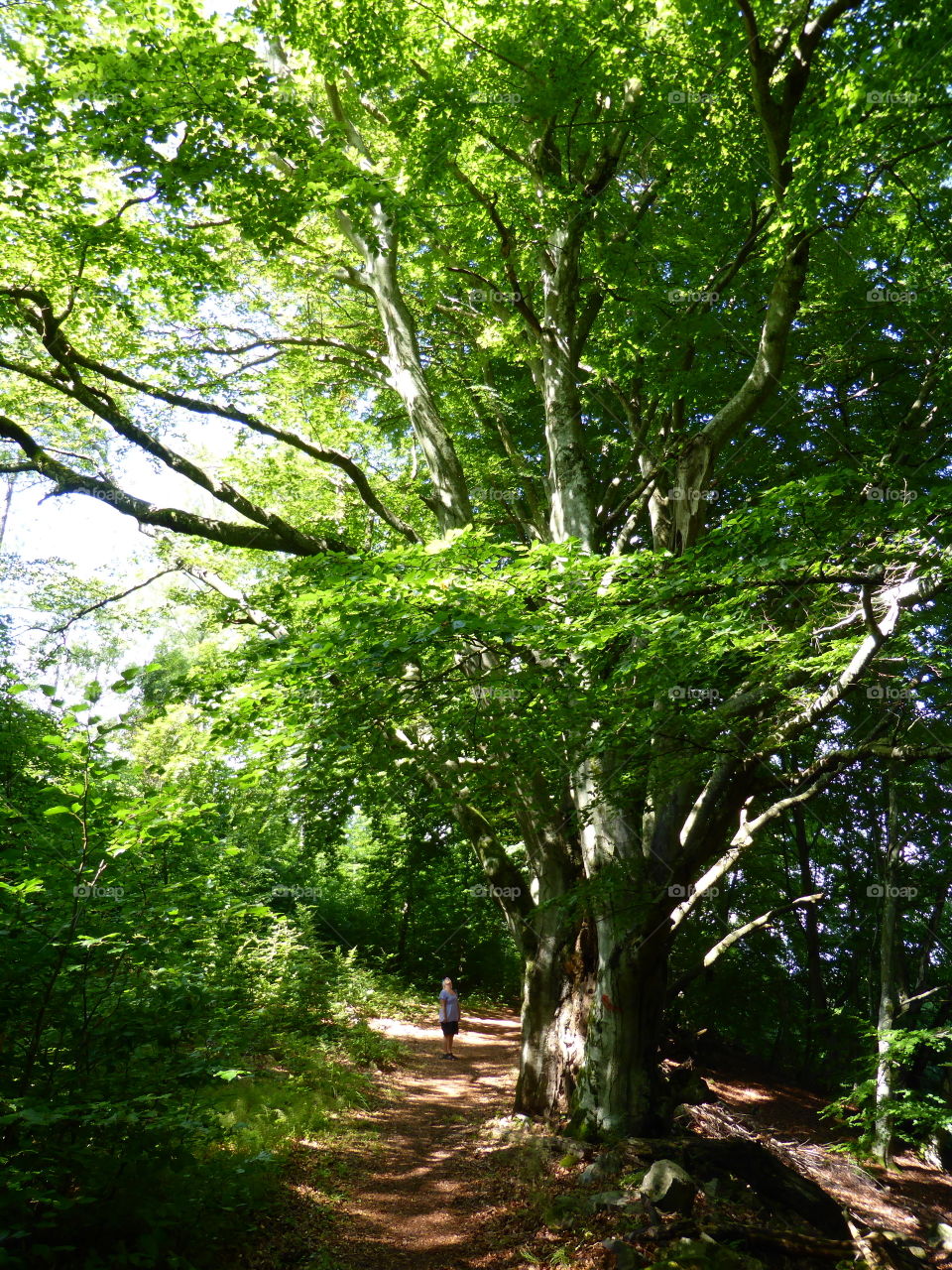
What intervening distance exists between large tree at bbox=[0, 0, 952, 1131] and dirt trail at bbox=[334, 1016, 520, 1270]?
120 cm

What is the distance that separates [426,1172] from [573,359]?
8.61m

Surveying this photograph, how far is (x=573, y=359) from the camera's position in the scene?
881cm

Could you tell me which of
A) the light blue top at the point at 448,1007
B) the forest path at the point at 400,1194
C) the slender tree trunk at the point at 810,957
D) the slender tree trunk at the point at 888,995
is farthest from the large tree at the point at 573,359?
the slender tree trunk at the point at 810,957

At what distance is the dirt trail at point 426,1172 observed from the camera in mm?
5438

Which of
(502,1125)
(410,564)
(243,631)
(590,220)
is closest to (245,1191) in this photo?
(502,1125)

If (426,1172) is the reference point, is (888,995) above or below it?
above

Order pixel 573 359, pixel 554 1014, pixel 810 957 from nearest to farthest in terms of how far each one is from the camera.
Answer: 1. pixel 554 1014
2. pixel 573 359
3. pixel 810 957

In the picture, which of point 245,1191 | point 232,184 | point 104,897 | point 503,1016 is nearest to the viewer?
point 104,897

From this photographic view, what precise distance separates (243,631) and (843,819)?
12867mm

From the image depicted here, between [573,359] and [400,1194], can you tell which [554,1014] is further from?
[573,359]

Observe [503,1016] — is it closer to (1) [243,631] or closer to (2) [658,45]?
(1) [243,631]

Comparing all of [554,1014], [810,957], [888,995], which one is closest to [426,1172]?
[554,1014]

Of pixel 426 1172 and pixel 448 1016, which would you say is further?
pixel 448 1016

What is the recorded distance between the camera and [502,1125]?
25.3ft
